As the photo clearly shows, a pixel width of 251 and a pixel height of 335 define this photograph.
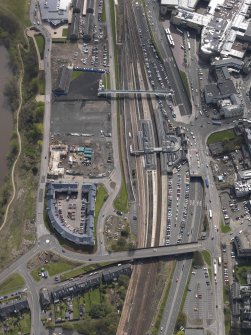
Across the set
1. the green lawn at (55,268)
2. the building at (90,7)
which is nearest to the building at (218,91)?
the building at (90,7)

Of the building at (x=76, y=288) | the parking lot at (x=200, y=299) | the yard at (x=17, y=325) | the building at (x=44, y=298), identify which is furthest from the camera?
the parking lot at (x=200, y=299)

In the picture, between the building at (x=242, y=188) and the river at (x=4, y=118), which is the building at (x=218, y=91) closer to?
the building at (x=242, y=188)

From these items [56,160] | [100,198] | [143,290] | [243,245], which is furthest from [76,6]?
[143,290]

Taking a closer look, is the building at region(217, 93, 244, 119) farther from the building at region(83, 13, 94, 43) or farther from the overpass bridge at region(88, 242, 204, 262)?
the building at region(83, 13, 94, 43)

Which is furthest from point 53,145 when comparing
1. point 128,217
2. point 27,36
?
point 27,36

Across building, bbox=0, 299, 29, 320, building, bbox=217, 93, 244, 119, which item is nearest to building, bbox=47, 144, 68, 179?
building, bbox=0, 299, 29, 320

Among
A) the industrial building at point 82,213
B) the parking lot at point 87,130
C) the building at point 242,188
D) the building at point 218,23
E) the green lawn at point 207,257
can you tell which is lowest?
the industrial building at point 82,213

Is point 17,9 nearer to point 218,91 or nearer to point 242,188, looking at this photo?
point 218,91
